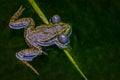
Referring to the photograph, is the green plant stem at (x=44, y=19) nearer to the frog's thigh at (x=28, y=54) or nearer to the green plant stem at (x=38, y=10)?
the green plant stem at (x=38, y=10)

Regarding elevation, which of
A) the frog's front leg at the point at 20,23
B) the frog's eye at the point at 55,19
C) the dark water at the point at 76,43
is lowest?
the dark water at the point at 76,43

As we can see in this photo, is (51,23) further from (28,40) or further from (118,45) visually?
(118,45)

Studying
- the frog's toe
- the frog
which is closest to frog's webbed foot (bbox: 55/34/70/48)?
the frog

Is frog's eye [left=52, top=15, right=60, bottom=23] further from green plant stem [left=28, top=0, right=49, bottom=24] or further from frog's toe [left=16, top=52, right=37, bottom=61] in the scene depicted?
frog's toe [left=16, top=52, right=37, bottom=61]

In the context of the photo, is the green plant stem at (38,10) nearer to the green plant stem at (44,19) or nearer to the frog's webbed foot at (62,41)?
the green plant stem at (44,19)

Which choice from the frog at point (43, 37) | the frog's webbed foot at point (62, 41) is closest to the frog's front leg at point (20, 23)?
the frog at point (43, 37)

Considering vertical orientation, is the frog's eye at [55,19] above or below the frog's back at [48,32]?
above

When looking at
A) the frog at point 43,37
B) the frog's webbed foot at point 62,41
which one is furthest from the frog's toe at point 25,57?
the frog's webbed foot at point 62,41
